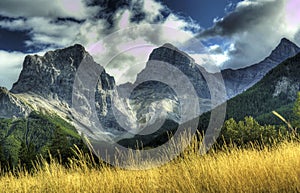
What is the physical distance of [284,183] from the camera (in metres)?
5.30

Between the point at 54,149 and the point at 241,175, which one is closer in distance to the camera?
the point at 241,175

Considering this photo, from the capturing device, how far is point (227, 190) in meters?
5.33

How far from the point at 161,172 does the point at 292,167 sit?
2.36m

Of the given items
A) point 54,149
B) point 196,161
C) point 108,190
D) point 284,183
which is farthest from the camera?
point 54,149

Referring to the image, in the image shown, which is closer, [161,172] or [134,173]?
[161,172]

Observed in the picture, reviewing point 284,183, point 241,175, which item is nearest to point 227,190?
point 241,175

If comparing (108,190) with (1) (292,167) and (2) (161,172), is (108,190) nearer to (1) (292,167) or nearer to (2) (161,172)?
(2) (161,172)

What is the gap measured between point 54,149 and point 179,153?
144 ft

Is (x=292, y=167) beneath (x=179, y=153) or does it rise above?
beneath

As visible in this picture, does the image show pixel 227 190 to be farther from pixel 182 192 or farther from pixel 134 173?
pixel 134 173

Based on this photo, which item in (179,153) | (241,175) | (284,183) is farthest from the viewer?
(179,153)

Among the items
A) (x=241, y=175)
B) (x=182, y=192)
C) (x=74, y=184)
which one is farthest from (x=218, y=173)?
(x=74, y=184)

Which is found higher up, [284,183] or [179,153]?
[179,153]

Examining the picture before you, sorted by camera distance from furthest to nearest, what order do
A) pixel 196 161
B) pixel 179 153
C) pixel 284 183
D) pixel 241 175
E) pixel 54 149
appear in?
pixel 54 149 < pixel 179 153 < pixel 196 161 < pixel 241 175 < pixel 284 183
